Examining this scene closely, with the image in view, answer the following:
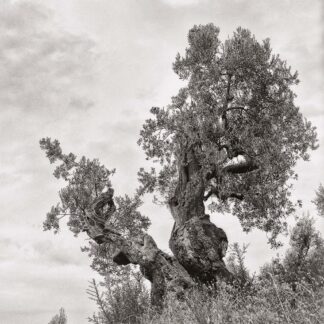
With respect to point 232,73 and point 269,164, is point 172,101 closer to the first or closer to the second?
point 232,73

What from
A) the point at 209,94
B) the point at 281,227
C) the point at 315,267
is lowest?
the point at 315,267

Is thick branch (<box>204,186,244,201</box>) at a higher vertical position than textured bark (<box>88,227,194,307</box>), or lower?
higher

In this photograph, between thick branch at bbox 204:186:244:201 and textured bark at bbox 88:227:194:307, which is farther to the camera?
thick branch at bbox 204:186:244:201

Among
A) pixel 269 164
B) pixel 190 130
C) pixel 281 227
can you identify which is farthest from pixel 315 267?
pixel 190 130

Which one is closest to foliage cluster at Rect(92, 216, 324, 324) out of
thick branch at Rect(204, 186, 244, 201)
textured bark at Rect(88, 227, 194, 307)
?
textured bark at Rect(88, 227, 194, 307)

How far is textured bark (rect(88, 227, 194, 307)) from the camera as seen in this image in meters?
13.9

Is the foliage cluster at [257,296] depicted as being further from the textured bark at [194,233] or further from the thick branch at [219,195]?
the thick branch at [219,195]

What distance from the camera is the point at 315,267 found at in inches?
721

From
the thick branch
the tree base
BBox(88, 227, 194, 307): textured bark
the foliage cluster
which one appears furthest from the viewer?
the thick branch

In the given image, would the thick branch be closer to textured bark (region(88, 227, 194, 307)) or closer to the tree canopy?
the tree canopy

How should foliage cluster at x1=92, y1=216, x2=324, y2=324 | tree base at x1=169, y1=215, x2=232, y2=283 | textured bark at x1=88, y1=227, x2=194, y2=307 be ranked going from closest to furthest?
1. foliage cluster at x1=92, y1=216, x2=324, y2=324
2. textured bark at x1=88, y1=227, x2=194, y2=307
3. tree base at x1=169, y1=215, x2=232, y2=283

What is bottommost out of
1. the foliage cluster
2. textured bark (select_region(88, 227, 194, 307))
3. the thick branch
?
the foliage cluster

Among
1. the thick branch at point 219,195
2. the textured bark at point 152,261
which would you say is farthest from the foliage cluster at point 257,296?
the thick branch at point 219,195

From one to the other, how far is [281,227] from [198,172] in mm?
6695
